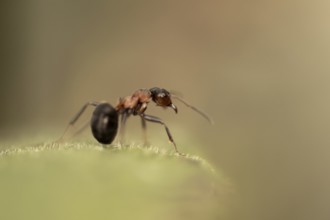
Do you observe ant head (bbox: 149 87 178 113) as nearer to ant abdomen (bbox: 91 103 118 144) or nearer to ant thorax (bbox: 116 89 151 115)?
ant thorax (bbox: 116 89 151 115)

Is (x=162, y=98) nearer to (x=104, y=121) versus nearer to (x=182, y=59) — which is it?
(x=104, y=121)

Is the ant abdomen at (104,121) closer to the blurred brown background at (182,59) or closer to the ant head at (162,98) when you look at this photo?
the ant head at (162,98)

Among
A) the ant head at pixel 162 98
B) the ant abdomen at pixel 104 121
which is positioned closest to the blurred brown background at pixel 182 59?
the ant head at pixel 162 98

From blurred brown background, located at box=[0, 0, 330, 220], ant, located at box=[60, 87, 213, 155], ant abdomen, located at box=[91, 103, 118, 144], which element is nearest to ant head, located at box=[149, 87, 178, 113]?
ant, located at box=[60, 87, 213, 155]

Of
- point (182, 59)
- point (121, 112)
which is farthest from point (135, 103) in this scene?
point (182, 59)

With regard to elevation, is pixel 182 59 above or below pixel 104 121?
below
